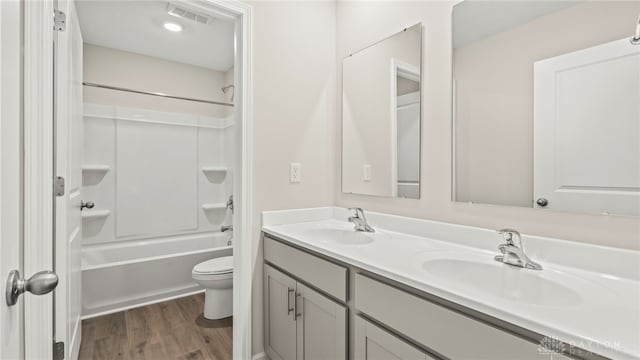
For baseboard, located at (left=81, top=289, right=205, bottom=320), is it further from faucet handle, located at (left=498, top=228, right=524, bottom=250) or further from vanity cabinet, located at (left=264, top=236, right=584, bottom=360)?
faucet handle, located at (left=498, top=228, right=524, bottom=250)

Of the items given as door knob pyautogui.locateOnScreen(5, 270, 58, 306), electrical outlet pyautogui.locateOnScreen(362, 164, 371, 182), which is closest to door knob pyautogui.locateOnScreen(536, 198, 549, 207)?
electrical outlet pyautogui.locateOnScreen(362, 164, 371, 182)

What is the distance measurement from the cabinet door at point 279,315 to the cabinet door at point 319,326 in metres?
0.07

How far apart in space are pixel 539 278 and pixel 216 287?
83.4 inches

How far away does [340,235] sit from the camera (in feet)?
5.92

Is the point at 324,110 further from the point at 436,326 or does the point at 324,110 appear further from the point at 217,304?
the point at 217,304

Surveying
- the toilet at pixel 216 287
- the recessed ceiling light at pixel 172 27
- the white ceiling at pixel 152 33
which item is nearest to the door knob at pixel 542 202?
Result: the toilet at pixel 216 287

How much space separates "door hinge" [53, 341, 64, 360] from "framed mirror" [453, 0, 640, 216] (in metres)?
1.89

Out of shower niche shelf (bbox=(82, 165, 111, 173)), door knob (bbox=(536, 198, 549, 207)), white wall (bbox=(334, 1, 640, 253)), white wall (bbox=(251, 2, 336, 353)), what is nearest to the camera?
white wall (bbox=(334, 1, 640, 253))

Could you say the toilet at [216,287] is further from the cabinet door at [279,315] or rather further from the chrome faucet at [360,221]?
the chrome faucet at [360,221]

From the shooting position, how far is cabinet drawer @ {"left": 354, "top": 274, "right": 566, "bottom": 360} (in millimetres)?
737

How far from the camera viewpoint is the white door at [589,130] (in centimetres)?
97

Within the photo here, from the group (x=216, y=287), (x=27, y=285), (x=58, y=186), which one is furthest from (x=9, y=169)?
(x=216, y=287)

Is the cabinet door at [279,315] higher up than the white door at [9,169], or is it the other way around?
the white door at [9,169]

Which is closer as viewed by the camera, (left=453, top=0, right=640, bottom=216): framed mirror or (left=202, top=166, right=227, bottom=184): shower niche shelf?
(left=453, top=0, right=640, bottom=216): framed mirror
